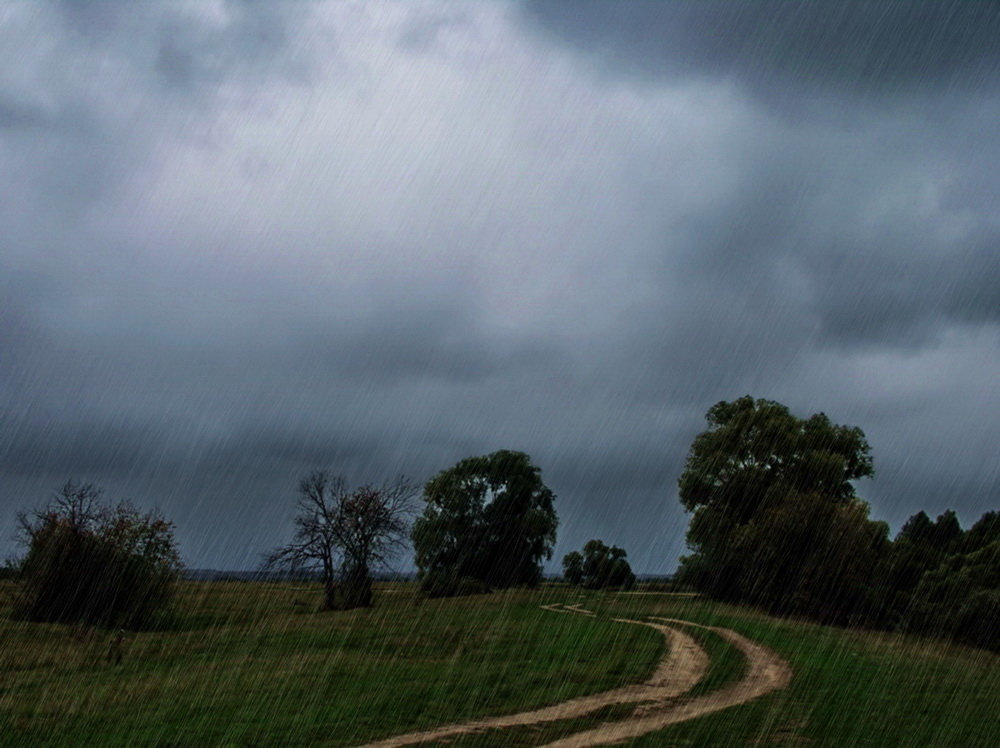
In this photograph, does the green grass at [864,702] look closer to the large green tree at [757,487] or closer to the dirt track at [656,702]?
the dirt track at [656,702]

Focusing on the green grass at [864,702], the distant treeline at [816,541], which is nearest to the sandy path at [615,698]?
the green grass at [864,702]

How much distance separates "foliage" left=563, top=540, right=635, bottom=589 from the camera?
235 feet

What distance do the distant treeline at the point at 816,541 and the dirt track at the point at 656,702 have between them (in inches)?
688

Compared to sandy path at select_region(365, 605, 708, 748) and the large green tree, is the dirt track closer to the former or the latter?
sandy path at select_region(365, 605, 708, 748)

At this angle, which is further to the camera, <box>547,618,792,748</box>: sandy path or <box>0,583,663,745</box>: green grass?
<box>0,583,663,745</box>: green grass

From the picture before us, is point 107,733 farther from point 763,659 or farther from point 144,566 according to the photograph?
point 144,566

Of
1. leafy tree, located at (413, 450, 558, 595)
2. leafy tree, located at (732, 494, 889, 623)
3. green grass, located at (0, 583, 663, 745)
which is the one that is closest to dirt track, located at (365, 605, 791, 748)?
green grass, located at (0, 583, 663, 745)


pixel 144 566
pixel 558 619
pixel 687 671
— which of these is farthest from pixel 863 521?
pixel 144 566

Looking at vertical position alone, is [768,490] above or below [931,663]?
above

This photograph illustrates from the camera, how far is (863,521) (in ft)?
142

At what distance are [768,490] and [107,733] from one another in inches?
1576

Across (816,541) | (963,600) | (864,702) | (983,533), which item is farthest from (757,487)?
(864,702)

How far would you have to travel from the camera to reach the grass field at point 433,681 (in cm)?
1566

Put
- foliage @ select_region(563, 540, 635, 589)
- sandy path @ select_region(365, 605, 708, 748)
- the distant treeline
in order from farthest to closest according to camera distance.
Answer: foliage @ select_region(563, 540, 635, 589)
the distant treeline
sandy path @ select_region(365, 605, 708, 748)
